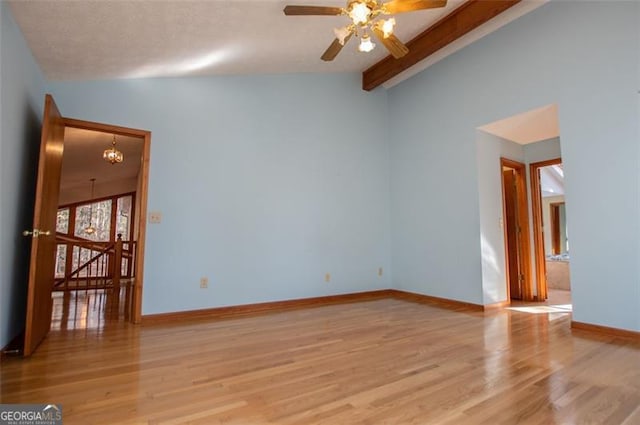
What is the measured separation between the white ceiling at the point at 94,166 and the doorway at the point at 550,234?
245 inches

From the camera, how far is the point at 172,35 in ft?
9.07

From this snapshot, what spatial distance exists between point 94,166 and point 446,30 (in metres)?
6.76

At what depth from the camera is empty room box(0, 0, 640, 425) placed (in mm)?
1930

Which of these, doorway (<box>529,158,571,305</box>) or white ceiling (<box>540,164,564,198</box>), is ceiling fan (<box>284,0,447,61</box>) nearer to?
doorway (<box>529,158,571,305</box>)

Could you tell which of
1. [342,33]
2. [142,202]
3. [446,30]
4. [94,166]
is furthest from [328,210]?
[94,166]

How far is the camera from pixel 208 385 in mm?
1909

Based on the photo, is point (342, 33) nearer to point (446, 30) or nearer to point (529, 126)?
point (446, 30)

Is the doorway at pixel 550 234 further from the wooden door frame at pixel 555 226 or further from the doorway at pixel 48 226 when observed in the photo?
the doorway at pixel 48 226

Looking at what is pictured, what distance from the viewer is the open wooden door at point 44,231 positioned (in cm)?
237

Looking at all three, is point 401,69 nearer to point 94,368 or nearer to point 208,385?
point 208,385

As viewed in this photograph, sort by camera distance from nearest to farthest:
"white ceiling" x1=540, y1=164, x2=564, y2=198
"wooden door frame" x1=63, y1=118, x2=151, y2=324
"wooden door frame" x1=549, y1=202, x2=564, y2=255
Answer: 1. "wooden door frame" x1=63, y1=118, x2=151, y2=324
2. "white ceiling" x1=540, y1=164, x2=564, y2=198
3. "wooden door frame" x1=549, y1=202, x2=564, y2=255

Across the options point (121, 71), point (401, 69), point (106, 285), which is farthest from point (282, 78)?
point (106, 285)

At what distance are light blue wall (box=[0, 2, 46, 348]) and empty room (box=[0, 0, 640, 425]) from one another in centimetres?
3

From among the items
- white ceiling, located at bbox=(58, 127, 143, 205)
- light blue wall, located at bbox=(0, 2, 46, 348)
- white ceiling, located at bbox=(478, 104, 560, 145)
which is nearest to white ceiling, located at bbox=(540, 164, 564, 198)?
white ceiling, located at bbox=(478, 104, 560, 145)
